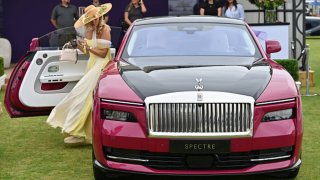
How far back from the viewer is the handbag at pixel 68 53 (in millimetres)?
7305

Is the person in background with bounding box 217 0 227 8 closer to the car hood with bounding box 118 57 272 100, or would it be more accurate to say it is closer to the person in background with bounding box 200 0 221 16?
the person in background with bounding box 200 0 221 16

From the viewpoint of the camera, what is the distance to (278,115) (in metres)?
5.23

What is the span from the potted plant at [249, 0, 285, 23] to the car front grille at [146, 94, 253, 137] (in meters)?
9.14

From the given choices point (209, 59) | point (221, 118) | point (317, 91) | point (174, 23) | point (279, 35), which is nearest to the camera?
point (221, 118)

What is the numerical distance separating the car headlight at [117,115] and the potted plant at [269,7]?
30.3 ft

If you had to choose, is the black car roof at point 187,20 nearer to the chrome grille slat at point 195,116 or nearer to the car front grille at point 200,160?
the chrome grille slat at point 195,116

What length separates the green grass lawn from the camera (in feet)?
20.3

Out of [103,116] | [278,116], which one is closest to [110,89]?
[103,116]

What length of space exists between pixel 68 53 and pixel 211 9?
7.61m

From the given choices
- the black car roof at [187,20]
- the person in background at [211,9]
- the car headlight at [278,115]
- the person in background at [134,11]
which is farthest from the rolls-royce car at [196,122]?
the person in background at [134,11]

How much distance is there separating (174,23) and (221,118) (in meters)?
2.07

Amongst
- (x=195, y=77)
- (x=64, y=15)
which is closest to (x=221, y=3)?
(x=64, y=15)

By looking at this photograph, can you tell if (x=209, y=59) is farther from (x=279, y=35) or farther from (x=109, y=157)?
(x=279, y=35)

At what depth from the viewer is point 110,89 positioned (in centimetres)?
539
